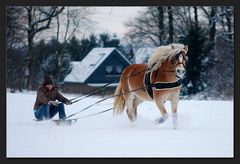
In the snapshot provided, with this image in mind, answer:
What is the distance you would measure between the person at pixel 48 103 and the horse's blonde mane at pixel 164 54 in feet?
6.23

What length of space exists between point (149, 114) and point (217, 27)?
3014 mm

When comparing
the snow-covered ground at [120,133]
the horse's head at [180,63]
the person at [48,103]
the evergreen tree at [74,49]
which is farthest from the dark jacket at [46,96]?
the horse's head at [180,63]

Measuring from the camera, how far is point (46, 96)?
10.2m

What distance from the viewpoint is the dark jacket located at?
33.3ft

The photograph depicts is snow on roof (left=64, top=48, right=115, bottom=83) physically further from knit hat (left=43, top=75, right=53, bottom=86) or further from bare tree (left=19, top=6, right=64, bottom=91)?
knit hat (left=43, top=75, right=53, bottom=86)

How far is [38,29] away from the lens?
36.4 ft

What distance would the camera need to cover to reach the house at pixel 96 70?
11230 mm

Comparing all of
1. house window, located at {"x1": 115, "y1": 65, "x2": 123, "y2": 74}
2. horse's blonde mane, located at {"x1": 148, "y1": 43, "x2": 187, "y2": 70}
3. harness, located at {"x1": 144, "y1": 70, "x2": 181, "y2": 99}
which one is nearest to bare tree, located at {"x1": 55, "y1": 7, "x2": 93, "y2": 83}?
house window, located at {"x1": 115, "y1": 65, "x2": 123, "y2": 74}

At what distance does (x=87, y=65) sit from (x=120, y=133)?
280cm

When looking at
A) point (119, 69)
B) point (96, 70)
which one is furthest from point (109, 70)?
point (96, 70)

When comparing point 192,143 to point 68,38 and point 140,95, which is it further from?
point 68,38

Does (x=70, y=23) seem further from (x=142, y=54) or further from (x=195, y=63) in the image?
(x=195, y=63)

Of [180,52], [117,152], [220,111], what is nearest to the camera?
[117,152]

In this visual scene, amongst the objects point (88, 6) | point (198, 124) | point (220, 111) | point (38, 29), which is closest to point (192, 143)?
point (198, 124)
